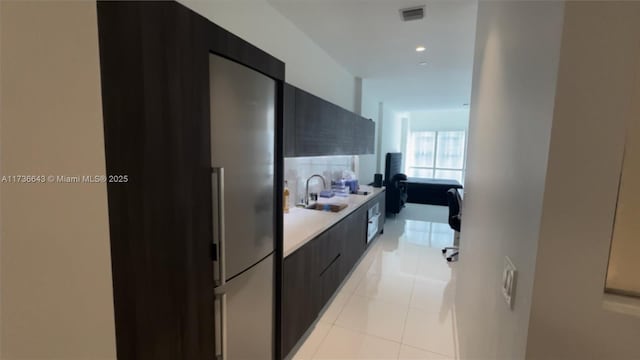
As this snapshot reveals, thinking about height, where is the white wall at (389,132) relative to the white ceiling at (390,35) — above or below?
below

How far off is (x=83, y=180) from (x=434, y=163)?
426 inches

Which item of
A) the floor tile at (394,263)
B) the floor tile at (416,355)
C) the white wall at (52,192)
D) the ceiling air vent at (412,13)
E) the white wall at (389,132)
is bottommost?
the floor tile at (416,355)

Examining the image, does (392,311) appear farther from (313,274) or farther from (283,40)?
(283,40)

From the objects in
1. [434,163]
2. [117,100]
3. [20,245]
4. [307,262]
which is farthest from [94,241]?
[434,163]

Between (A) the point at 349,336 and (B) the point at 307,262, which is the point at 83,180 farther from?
(A) the point at 349,336

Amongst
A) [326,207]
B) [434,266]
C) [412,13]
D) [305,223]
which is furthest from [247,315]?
[434,266]

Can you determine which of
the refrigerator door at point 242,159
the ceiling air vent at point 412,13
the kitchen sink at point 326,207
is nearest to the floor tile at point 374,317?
the kitchen sink at point 326,207

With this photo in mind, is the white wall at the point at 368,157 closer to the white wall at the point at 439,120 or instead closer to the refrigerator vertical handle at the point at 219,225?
the white wall at the point at 439,120

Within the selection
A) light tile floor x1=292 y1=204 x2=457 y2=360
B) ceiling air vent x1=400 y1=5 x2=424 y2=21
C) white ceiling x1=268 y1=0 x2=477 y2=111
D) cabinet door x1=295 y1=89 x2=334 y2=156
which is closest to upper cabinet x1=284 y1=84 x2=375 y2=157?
cabinet door x1=295 y1=89 x2=334 y2=156

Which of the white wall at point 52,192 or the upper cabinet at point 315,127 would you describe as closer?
the white wall at point 52,192

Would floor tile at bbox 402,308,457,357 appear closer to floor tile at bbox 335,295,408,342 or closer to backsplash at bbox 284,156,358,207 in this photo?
floor tile at bbox 335,295,408,342

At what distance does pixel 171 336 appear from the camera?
109 centimetres

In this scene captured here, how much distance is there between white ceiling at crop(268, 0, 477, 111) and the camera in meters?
2.38

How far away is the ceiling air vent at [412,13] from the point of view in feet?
7.75
